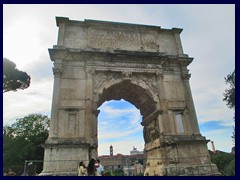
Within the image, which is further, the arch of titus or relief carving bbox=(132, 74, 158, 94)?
relief carving bbox=(132, 74, 158, 94)

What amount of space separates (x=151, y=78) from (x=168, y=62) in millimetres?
1708

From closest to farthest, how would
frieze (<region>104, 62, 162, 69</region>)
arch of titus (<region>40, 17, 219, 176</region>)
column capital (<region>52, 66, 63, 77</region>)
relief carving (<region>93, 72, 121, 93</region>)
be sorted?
1. arch of titus (<region>40, 17, 219, 176</region>)
2. column capital (<region>52, 66, 63, 77</region>)
3. relief carving (<region>93, 72, 121, 93</region>)
4. frieze (<region>104, 62, 162, 69</region>)

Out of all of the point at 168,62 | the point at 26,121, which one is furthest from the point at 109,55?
the point at 26,121

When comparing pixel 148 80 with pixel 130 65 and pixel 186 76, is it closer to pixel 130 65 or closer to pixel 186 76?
pixel 130 65

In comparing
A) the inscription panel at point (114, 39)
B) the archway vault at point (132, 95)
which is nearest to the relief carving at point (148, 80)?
the archway vault at point (132, 95)

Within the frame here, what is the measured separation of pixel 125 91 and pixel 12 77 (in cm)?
1233

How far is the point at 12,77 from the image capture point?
1944 centimetres

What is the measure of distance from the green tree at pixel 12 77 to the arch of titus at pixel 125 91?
9.29 metres

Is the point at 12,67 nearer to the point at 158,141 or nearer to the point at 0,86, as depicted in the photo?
the point at 0,86

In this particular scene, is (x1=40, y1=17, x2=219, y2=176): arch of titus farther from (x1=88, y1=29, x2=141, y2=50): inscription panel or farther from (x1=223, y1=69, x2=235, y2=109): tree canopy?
(x1=223, y1=69, x2=235, y2=109): tree canopy

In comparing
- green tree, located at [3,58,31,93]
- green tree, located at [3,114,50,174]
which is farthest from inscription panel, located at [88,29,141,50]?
green tree, located at [3,114,50,174]

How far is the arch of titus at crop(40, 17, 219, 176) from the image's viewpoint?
10.1m

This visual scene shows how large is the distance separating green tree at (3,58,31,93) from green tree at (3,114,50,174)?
679 cm

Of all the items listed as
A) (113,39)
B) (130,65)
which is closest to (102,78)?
(130,65)
